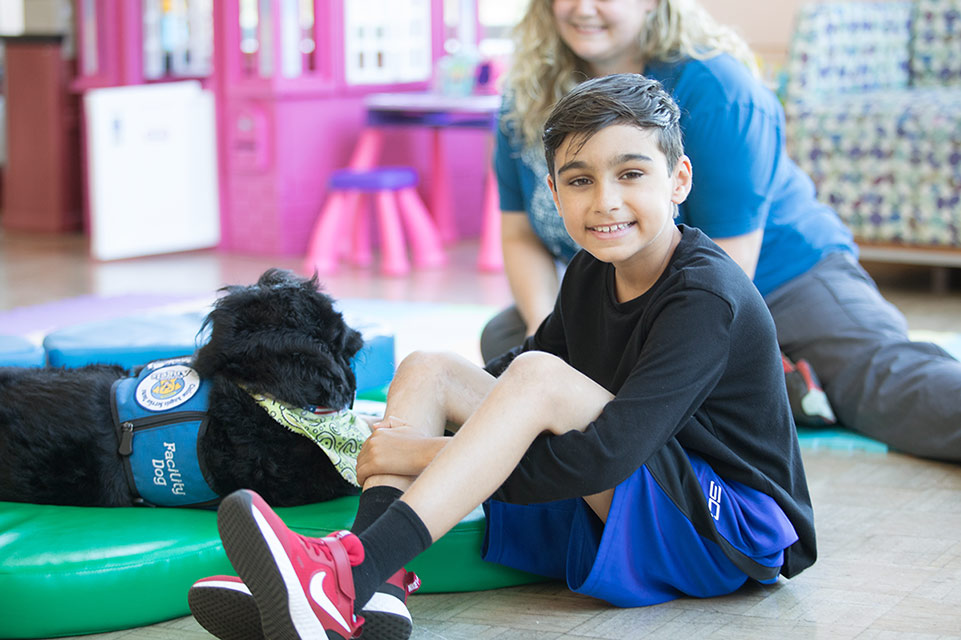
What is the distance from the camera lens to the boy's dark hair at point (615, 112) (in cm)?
147

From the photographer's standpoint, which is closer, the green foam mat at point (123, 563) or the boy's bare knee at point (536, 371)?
the boy's bare knee at point (536, 371)

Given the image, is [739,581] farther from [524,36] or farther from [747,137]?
[524,36]

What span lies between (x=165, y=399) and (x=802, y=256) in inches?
57.8

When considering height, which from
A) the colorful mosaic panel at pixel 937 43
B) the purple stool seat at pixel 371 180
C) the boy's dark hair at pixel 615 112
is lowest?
the purple stool seat at pixel 371 180

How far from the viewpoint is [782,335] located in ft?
8.18

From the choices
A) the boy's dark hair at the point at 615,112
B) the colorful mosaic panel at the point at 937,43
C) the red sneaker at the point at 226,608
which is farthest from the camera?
the colorful mosaic panel at the point at 937,43

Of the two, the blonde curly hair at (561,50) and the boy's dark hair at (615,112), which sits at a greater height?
the blonde curly hair at (561,50)

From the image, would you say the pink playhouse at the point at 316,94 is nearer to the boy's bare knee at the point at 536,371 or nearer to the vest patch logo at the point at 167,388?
the vest patch logo at the point at 167,388

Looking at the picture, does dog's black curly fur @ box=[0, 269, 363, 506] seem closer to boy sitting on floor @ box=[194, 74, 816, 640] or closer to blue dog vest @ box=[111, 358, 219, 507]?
blue dog vest @ box=[111, 358, 219, 507]

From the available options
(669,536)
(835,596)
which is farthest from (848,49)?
(669,536)

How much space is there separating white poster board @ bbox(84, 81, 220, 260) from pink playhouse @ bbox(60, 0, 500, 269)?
8 cm

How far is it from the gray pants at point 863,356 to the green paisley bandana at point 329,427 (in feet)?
2.94

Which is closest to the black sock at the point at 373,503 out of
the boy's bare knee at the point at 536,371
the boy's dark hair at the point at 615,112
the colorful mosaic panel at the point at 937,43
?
the boy's bare knee at the point at 536,371

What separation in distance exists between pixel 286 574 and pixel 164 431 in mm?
467
